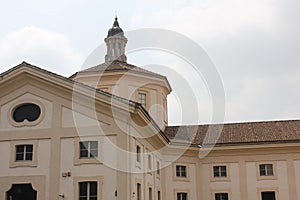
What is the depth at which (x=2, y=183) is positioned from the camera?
72.7ft

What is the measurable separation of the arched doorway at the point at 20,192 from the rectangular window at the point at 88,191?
101 inches

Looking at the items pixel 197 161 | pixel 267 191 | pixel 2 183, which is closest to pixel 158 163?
pixel 197 161

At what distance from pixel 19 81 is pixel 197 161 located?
16.0 meters

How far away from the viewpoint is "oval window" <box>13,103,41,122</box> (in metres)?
23.0

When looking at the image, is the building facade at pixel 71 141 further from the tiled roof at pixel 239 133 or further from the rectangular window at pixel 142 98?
the tiled roof at pixel 239 133

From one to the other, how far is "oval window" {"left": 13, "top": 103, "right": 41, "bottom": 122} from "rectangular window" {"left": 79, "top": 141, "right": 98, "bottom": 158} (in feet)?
9.99

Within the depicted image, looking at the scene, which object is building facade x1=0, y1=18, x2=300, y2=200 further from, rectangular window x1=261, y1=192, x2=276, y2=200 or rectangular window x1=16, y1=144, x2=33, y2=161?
rectangular window x1=261, y1=192, x2=276, y2=200

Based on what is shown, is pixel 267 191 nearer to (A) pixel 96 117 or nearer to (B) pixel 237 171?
(B) pixel 237 171

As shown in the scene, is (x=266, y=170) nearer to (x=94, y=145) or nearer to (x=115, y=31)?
(x=94, y=145)

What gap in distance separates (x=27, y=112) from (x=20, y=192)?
4.09m

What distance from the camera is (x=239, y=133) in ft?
117

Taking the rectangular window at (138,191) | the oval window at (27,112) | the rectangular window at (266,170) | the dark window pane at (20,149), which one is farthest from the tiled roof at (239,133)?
the dark window pane at (20,149)

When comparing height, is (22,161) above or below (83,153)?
below

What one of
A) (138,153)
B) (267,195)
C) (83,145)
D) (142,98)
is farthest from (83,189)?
(267,195)
